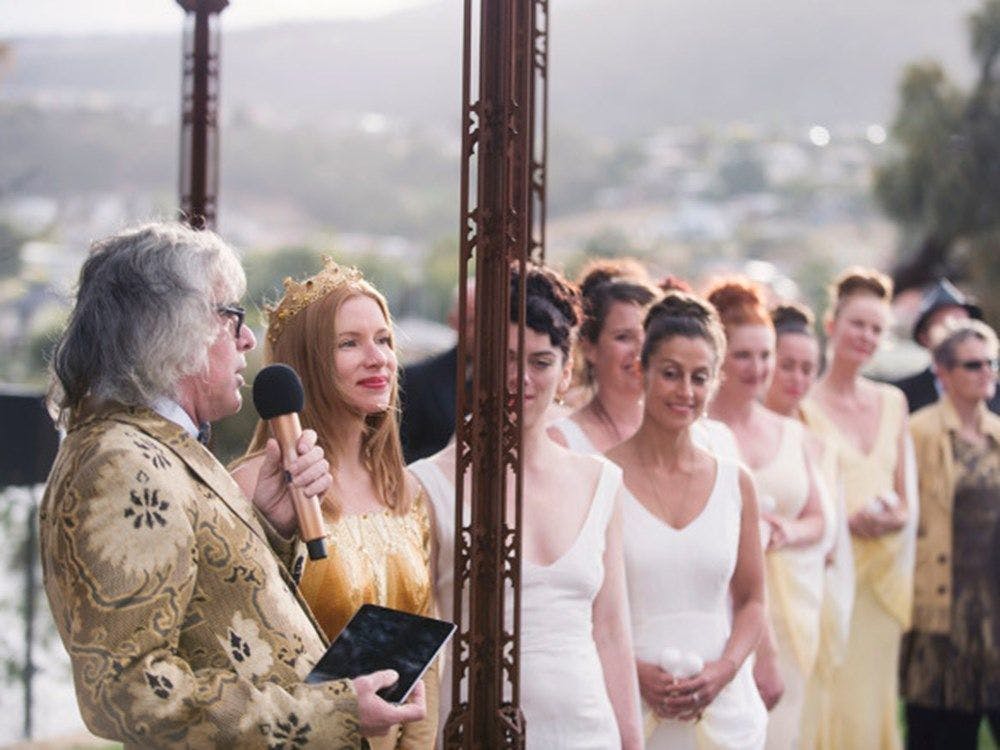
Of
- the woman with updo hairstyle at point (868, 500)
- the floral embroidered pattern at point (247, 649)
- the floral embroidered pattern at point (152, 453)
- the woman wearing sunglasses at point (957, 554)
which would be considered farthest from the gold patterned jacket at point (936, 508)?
the floral embroidered pattern at point (152, 453)

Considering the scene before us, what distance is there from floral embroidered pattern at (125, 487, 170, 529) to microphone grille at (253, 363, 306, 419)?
1.21 feet

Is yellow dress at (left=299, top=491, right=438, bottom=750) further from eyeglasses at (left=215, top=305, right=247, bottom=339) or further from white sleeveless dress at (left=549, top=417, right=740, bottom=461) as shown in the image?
white sleeveless dress at (left=549, top=417, right=740, bottom=461)

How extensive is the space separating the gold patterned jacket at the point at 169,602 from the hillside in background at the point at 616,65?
3245 inches

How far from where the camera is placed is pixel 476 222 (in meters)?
3.52

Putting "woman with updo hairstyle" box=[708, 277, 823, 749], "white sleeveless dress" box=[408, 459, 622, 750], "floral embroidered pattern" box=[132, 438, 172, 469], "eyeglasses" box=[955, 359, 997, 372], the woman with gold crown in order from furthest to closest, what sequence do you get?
"eyeglasses" box=[955, 359, 997, 372] → "woman with updo hairstyle" box=[708, 277, 823, 749] → "white sleeveless dress" box=[408, 459, 622, 750] → the woman with gold crown → "floral embroidered pattern" box=[132, 438, 172, 469]

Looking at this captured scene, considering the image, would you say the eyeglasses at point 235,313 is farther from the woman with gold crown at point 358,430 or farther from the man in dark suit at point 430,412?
the man in dark suit at point 430,412

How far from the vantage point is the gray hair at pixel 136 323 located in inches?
115

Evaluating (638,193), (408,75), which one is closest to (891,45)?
(638,193)

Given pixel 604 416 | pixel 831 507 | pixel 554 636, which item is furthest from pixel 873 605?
pixel 554 636

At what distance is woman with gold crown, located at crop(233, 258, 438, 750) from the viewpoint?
3672 mm

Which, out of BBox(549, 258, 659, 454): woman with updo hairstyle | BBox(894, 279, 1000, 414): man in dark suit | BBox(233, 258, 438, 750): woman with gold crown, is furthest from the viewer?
BBox(894, 279, 1000, 414): man in dark suit

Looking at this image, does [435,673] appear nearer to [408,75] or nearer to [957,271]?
[957,271]

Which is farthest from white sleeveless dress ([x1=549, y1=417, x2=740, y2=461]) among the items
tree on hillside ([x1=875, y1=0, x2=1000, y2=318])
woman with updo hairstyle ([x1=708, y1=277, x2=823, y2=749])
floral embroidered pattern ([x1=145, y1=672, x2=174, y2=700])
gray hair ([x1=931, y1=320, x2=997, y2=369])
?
tree on hillside ([x1=875, y1=0, x2=1000, y2=318])

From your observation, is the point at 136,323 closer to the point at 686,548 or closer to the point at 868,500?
the point at 686,548
